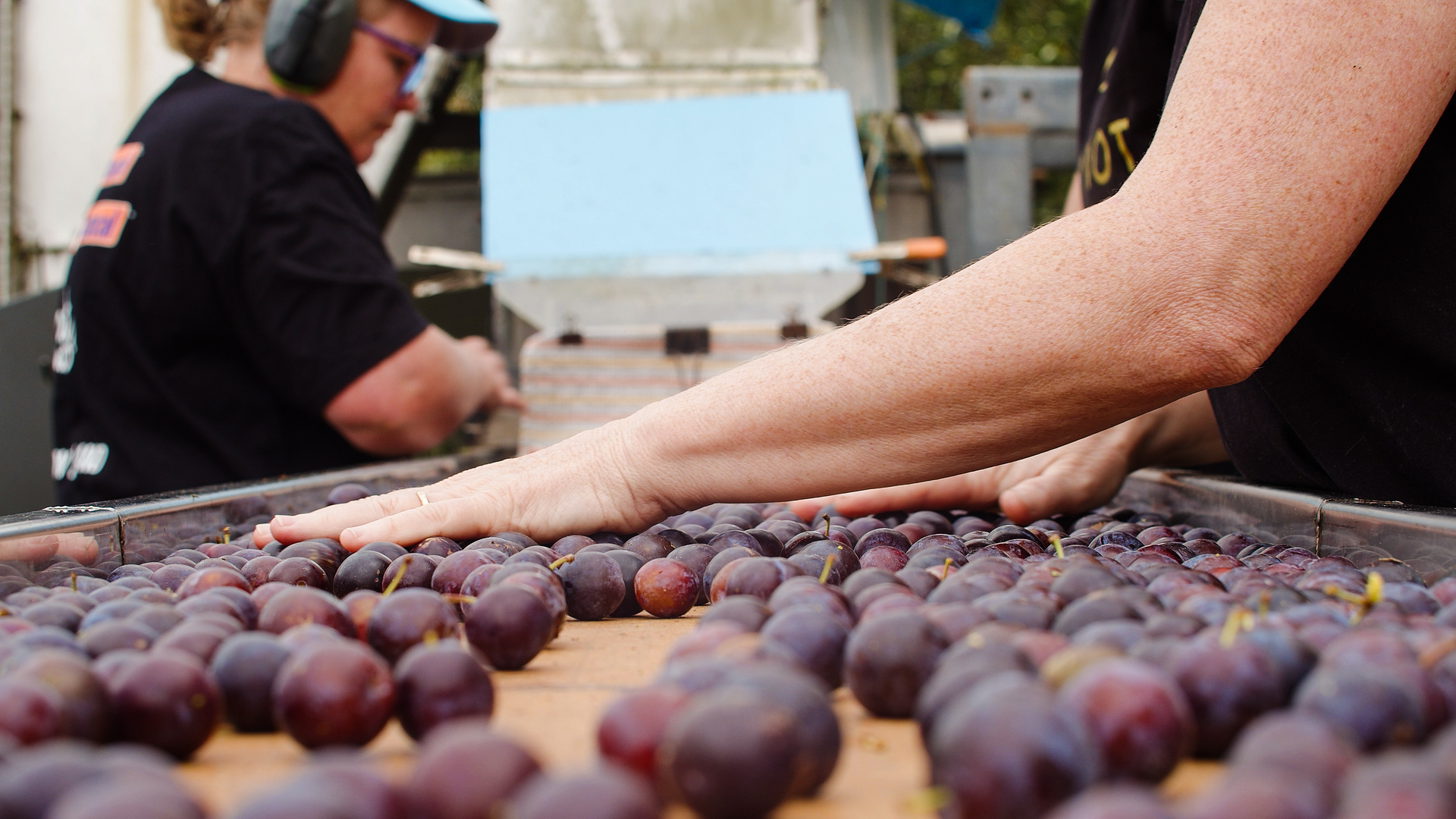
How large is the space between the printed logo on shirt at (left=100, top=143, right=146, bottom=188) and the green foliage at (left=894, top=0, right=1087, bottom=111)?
9520mm

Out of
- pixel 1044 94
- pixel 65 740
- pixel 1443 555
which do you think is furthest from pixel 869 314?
pixel 1044 94

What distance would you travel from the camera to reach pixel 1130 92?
2.12 meters

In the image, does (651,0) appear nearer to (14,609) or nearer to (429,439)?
(429,439)

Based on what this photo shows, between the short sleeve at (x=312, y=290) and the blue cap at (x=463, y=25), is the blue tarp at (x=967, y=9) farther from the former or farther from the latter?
the short sleeve at (x=312, y=290)

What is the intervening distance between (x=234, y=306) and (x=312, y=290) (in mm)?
202

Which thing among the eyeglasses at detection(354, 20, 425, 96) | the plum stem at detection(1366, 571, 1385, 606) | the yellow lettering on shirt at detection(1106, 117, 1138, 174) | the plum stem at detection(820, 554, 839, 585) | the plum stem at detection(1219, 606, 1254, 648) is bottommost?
the plum stem at detection(820, 554, 839, 585)

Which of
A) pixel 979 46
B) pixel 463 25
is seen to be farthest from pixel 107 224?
pixel 979 46

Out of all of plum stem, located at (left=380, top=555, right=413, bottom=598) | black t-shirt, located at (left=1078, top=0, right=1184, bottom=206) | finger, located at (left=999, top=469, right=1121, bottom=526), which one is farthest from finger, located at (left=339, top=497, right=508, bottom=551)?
black t-shirt, located at (left=1078, top=0, right=1184, bottom=206)

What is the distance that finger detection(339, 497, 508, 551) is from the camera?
4.67 ft

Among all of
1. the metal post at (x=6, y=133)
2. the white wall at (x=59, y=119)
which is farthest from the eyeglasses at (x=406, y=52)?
the metal post at (x=6, y=133)

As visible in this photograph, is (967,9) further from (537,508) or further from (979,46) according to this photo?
(979,46)

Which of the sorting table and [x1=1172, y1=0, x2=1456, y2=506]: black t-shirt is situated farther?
[x1=1172, y1=0, x2=1456, y2=506]: black t-shirt

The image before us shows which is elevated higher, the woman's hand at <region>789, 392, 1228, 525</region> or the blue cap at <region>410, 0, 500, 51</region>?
the blue cap at <region>410, 0, 500, 51</region>

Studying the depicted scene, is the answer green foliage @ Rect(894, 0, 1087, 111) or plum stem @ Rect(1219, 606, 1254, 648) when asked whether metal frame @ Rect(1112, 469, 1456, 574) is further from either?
green foliage @ Rect(894, 0, 1087, 111)
